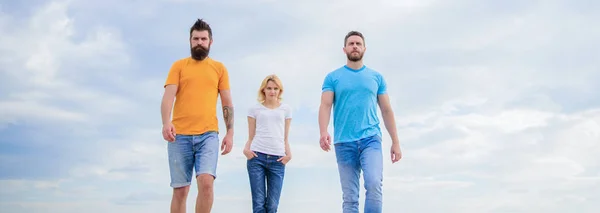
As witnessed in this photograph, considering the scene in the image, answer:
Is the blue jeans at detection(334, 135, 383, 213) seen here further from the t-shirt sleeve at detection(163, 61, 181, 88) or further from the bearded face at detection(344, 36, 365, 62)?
the t-shirt sleeve at detection(163, 61, 181, 88)

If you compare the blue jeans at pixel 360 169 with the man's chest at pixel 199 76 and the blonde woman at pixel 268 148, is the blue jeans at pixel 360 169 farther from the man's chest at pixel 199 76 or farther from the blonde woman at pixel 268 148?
the man's chest at pixel 199 76

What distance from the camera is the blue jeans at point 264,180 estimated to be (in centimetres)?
1081

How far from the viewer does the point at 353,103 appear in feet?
32.1

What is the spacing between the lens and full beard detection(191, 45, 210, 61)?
988 cm

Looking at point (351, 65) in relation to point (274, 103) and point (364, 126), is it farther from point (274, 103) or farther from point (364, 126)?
point (274, 103)

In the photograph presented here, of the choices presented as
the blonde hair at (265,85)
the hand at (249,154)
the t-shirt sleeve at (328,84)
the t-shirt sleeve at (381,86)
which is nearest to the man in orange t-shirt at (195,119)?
the hand at (249,154)

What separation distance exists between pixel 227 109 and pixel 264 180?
4.90 ft

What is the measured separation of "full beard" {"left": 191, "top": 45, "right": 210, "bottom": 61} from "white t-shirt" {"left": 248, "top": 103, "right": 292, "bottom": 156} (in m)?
1.52

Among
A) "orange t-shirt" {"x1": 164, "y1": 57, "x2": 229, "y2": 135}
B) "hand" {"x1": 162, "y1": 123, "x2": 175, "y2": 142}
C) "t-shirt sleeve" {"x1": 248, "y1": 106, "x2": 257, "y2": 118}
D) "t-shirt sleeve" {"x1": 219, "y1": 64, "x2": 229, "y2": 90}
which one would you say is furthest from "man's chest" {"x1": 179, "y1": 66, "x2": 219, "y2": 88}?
"t-shirt sleeve" {"x1": 248, "y1": 106, "x2": 257, "y2": 118}

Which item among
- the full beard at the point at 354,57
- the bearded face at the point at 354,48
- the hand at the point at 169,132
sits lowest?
the hand at the point at 169,132

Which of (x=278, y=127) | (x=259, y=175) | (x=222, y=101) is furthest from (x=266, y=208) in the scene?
(x=222, y=101)

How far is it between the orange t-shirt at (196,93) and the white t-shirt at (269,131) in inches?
44.6

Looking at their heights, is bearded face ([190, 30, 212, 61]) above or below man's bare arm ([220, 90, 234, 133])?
above

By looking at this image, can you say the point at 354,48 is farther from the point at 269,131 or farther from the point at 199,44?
the point at 199,44
